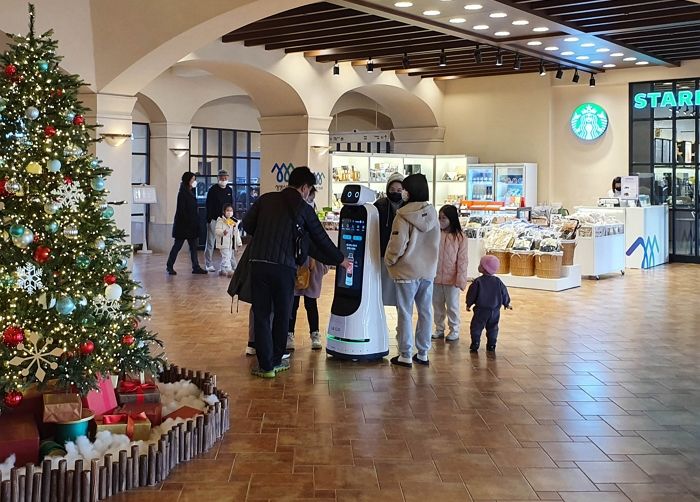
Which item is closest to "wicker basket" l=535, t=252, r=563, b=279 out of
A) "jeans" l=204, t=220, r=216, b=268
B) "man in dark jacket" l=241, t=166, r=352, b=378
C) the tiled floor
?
the tiled floor

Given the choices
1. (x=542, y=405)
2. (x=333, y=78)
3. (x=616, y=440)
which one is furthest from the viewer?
(x=333, y=78)

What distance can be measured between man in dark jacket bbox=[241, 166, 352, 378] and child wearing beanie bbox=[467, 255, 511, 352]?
63.1 inches

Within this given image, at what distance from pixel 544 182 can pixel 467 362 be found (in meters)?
10.1

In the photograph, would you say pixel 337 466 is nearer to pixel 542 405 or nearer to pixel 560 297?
pixel 542 405

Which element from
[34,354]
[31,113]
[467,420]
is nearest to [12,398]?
[34,354]

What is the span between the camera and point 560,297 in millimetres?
10734

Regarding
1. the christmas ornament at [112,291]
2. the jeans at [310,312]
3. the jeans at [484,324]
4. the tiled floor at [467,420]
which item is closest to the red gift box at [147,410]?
the tiled floor at [467,420]

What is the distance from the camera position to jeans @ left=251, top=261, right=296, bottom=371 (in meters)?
5.98

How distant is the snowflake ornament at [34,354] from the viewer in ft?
14.5

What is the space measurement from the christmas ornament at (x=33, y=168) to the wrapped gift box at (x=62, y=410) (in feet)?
3.93

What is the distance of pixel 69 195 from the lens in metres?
4.60

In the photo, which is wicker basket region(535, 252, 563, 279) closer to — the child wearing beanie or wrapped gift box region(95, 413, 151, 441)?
the child wearing beanie

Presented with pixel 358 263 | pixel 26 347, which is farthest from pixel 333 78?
pixel 26 347

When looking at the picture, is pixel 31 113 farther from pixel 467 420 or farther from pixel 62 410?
pixel 467 420
